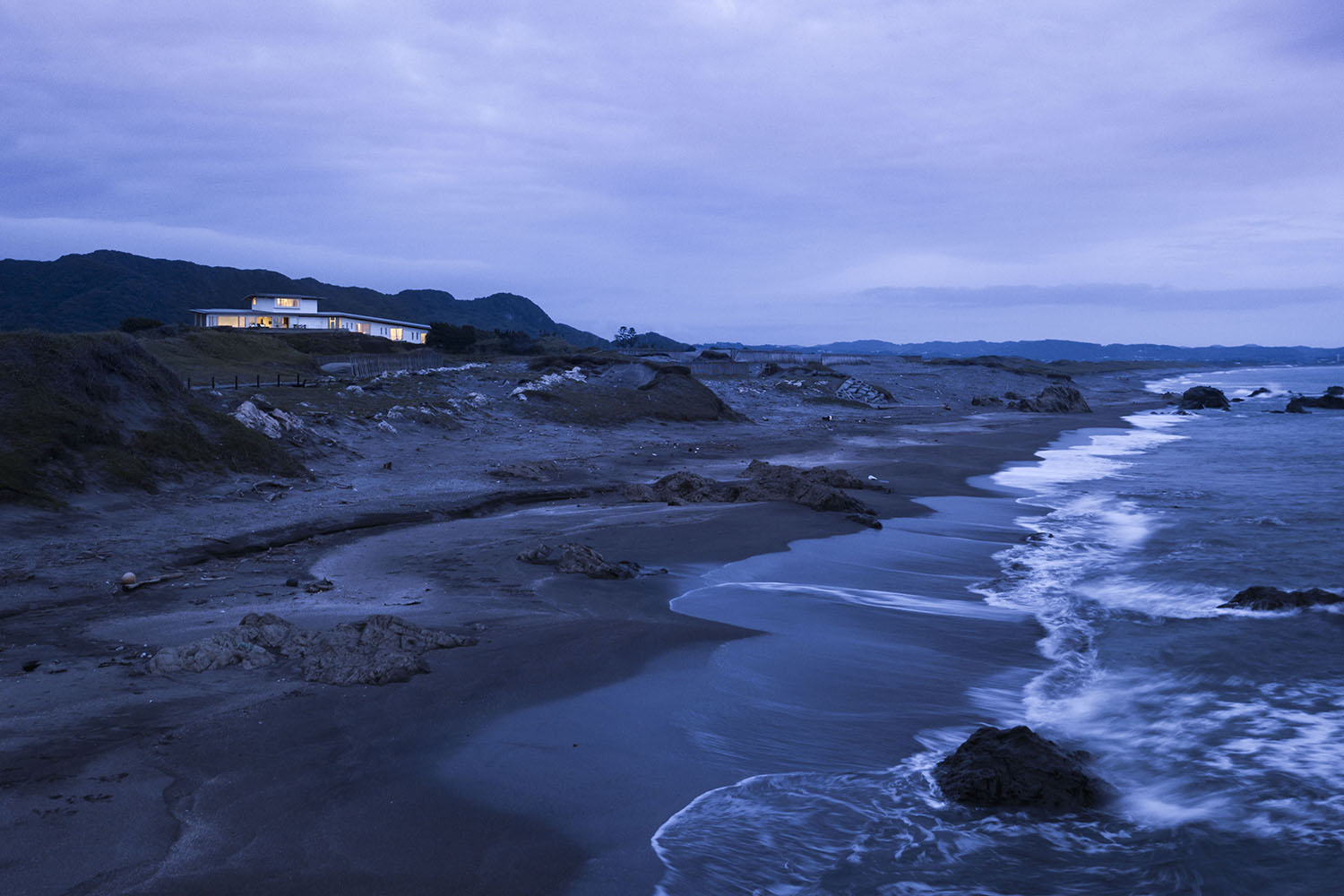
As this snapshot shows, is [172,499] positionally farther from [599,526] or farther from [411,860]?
[411,860]

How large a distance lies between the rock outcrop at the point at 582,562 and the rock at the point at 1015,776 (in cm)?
461

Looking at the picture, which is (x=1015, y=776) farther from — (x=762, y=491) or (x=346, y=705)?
(x=762, y=491)

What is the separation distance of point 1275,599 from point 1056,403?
4089 centimetres

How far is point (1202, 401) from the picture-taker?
175ft

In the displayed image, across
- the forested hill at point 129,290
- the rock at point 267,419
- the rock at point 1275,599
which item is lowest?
the rock at point 1275,599

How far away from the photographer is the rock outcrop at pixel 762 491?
13.6m

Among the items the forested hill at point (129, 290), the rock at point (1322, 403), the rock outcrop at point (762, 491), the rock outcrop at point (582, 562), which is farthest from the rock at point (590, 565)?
the forested hill at point (129, 290)

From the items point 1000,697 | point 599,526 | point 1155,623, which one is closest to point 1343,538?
point 1155,623

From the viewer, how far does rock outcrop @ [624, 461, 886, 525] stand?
44.5 ft

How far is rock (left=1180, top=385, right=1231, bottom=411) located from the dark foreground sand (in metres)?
48.4

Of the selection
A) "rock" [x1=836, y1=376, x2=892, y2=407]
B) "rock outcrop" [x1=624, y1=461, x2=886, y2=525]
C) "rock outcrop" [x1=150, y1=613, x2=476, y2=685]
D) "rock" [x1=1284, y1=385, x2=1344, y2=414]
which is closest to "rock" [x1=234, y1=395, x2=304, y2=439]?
"rock outcrop" [x1=624, y1=461, x2=886, y2=525]

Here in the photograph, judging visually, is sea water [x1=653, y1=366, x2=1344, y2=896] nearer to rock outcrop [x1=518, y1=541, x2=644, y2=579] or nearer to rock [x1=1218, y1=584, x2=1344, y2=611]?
rock [x1=1218, y1=584, x2=1344, y2=611]

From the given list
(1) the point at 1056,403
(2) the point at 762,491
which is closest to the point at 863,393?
(1) the point at 1056,403

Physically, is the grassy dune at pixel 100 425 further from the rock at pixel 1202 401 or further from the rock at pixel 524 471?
the rock at pixel 1202 401
